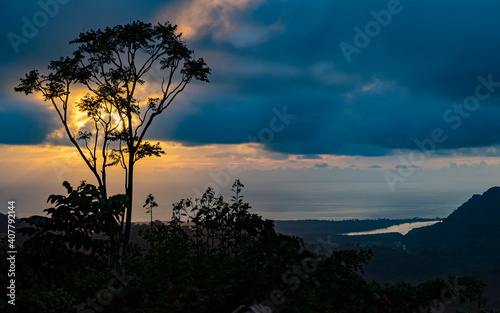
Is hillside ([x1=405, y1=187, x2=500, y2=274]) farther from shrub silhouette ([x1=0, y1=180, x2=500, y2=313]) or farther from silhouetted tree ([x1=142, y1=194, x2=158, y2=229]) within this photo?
shrub silhouette ([x1=0, y1=180, x2=500, y2=313])

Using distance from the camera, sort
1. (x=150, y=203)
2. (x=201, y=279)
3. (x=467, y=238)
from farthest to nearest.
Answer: (x=467, y=238) → (x=150, y=203) → (x=201, y=279)

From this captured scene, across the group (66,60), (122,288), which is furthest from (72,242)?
(66,60)

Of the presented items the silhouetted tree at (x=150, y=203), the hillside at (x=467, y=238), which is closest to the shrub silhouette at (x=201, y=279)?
the silhouetted tree at (x=150, y=203)

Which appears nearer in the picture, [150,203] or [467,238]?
[150,203]

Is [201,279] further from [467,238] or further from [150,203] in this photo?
[467,238]

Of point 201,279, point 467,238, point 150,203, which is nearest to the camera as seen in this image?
point 201,279

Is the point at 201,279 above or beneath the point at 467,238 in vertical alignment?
above

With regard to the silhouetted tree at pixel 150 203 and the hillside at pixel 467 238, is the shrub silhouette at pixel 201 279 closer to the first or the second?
the silhouetted tree at pixel 150 203

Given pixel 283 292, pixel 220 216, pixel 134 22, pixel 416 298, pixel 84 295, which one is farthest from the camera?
pixel 134 22

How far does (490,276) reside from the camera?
7675 centimetres

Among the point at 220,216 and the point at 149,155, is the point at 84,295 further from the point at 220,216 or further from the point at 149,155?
the point at 149,155

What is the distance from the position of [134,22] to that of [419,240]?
108586 mm

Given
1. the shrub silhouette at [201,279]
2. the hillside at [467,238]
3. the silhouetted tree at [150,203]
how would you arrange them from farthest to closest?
1. the hillside at [467,238]
2. the silhouetted tree at [150,203]
3. the shrub silhouette at [201,279]

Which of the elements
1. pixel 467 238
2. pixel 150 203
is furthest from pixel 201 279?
pixel 467 238
